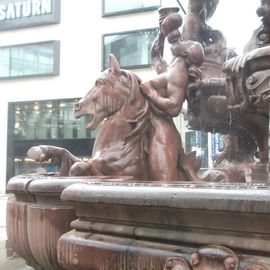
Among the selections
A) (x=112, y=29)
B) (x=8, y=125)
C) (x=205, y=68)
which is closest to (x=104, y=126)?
(x=205, y=68)

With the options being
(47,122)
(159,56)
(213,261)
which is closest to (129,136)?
(159,56)

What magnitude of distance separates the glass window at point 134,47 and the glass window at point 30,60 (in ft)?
12.0

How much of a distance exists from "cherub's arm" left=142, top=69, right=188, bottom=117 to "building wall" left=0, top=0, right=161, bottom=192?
74.2 feet

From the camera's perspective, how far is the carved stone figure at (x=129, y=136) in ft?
12.2

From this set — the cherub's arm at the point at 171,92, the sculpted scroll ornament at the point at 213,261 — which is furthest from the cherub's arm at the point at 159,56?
the sculpted scroll ornament at the point at 213,261

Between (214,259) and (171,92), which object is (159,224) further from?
(171,92)

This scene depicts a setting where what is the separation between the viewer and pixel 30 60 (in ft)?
95.2

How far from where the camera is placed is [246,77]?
3637 millimetres

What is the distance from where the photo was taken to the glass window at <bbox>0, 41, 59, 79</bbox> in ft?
93.2

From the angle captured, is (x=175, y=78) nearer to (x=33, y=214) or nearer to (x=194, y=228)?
(x=33, y=214)

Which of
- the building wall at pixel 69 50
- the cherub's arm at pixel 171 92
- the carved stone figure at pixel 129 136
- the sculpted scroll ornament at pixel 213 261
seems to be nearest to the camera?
the sculpted scroll ornament at pixel 213 261

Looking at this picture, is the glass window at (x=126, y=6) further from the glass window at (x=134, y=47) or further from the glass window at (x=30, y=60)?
the glass window at (x=30, y=60)

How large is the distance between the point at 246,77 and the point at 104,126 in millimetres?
1109

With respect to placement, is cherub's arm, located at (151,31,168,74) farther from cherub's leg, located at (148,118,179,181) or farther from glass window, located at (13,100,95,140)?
glass window, located at (13,100,95,140)
